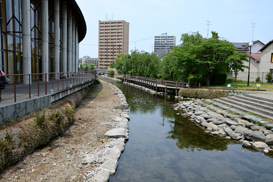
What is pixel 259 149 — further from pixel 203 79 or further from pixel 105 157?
pixel 203 79

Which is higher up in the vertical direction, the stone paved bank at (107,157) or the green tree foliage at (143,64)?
the green tree foliage at (143,64)

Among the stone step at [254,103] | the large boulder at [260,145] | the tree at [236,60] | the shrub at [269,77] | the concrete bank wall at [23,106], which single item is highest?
the tree at [236,60]

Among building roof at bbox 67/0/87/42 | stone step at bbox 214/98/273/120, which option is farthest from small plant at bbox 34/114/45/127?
building roof at bbox 67/0/87/42

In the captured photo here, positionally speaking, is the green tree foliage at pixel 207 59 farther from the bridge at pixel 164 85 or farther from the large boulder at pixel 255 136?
the large boulder at pixel 255 136

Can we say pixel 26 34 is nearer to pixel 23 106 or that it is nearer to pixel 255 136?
pixel 23 106

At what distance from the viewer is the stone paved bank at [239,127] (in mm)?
10513

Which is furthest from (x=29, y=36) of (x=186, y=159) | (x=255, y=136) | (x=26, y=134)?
(x=255, y=136)

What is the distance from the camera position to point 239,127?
12477 millimetres

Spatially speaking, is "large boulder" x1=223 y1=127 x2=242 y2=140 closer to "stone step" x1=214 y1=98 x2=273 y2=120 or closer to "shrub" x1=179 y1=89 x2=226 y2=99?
"stone step" x1=214 y1=98 x2=273 y2=120

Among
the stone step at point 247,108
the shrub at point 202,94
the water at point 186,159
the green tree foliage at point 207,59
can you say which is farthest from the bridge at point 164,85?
the water at point 186,159

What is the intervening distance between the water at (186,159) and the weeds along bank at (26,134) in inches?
122

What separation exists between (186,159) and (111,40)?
14733 centimetres

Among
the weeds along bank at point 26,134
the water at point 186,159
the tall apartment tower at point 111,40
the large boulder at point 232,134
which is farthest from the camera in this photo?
the tall apartment tower at point 111,40

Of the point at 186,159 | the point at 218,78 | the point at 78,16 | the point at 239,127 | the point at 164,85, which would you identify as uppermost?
the point at 78,16
